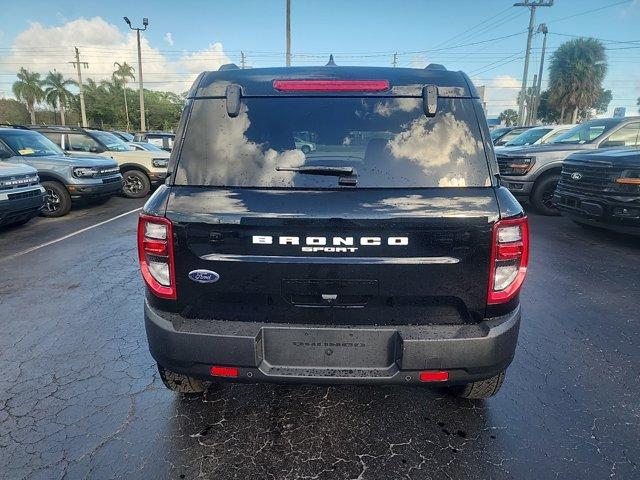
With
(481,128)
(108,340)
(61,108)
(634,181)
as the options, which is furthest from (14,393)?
(61,108)

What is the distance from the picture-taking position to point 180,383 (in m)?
2.64

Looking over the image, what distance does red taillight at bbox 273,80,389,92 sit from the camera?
2.24 meters

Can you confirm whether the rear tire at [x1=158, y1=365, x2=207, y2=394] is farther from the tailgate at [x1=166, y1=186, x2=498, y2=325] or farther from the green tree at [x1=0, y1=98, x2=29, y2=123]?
the green tree at [x1=0, y1=98, x2=29, y2=123]

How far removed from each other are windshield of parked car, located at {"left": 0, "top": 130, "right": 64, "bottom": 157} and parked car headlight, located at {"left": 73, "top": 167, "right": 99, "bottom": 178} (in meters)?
0.86

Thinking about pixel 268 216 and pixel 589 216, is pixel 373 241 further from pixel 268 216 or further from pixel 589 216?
pixel 589 216

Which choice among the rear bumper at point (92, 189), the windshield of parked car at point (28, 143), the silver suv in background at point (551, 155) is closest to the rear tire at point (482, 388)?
the silver suv in background at point (551, 155)

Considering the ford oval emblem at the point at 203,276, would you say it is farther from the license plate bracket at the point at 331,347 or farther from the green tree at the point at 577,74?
the green tree at the point at 577,74

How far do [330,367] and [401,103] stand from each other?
139cm

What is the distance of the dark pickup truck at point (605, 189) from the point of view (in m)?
6.09

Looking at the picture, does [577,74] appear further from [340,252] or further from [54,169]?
[340,252]

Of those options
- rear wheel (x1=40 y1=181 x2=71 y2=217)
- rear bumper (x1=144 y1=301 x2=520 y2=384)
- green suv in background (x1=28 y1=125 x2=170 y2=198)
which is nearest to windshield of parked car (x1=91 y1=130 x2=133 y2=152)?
green suv in background (x1=28 y1=125 x2=170 y2=198)

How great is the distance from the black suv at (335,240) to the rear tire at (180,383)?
38cm

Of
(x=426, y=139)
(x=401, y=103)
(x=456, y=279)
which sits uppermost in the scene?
(x=401, y=103)

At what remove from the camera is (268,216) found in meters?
2.01
